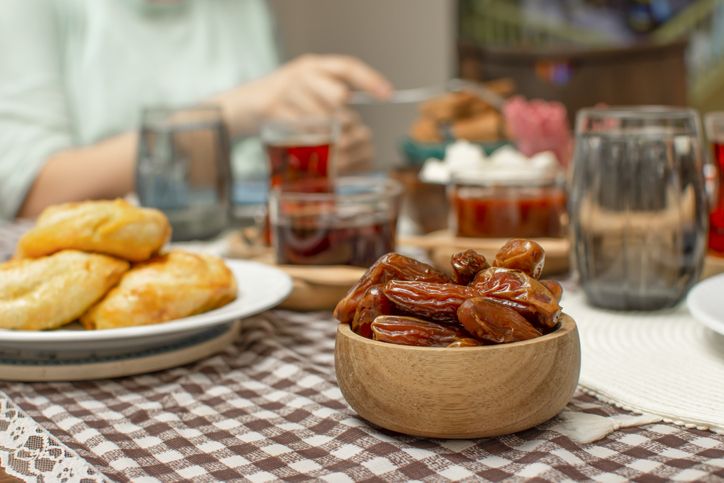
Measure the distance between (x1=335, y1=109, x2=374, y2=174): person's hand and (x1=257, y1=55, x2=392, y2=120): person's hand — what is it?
0.06m

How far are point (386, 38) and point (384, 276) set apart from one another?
3457mm

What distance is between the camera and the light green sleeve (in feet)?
6.17

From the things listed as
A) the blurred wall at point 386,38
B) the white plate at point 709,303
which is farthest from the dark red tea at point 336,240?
the blurred wall at point 386,38

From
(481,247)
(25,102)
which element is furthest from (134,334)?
(25,102)

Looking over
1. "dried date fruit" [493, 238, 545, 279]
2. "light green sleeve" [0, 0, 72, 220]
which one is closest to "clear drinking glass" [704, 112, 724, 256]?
"dried date fruit" [493, 238, 545, 279]

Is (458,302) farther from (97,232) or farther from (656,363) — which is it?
(97,232)

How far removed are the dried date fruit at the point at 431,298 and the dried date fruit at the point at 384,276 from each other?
3 cm

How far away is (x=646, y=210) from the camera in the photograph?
0.83m

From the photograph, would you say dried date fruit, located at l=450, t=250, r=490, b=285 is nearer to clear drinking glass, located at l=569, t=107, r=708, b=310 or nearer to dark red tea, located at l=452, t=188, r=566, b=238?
clear drinking glass, located at l=569, t=107, r=708, b=310

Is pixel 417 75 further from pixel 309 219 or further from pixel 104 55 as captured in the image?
pixel 309 219

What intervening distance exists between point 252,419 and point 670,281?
433mm

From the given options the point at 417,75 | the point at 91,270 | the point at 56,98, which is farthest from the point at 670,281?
the point at 417,75

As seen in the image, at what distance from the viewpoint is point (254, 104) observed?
1.99 m

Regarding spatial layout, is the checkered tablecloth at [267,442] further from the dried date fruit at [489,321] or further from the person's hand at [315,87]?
the person's hand at [315,87]
